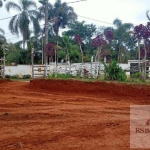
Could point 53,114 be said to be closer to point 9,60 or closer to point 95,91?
point 95,91

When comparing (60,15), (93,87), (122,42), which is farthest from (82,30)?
(93,87)

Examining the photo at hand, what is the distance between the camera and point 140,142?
4367 millimetres

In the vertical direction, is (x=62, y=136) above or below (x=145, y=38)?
below

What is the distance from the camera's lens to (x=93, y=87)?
1241 centimetres

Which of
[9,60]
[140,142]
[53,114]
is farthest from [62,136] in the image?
[9,60]

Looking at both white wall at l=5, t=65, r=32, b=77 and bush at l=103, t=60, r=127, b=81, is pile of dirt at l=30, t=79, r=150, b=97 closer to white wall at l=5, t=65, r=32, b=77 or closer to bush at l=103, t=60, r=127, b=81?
bush at l=103, t=60, r=127, b=81

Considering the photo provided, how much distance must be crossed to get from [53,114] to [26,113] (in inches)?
29.9

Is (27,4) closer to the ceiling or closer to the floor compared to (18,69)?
closer to the ceiling

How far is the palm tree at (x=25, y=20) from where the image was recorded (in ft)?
125

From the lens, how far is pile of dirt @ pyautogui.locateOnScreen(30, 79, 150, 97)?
1129 cm

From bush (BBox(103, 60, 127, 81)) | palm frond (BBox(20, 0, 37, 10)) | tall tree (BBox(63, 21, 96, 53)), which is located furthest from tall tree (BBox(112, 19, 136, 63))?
bush (BBox(103, 60, 127, 81))

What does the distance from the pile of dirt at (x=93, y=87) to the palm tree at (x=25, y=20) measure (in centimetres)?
2504

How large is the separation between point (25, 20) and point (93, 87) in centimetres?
2844

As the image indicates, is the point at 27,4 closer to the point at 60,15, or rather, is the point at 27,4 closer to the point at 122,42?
the point at 60,15
